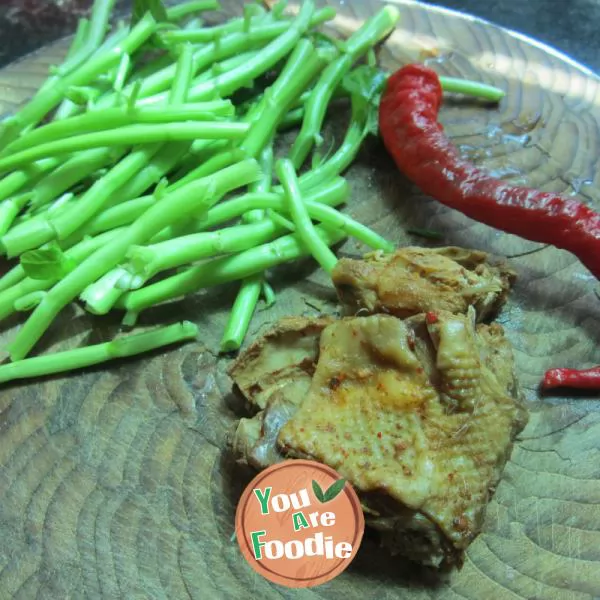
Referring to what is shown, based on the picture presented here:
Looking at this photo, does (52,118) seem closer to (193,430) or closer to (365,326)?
(193,430)

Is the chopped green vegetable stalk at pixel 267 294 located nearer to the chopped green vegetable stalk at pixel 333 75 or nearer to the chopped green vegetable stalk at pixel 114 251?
the chopped green vegetable stalk at pixel 114 251

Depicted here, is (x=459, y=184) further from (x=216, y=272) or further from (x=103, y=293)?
(x=103, y=293)

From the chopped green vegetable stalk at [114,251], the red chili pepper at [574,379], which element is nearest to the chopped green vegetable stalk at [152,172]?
the chopped green vegetable stalk at [114,251]

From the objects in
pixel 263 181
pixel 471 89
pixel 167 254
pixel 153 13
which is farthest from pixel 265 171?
pixel 471 89

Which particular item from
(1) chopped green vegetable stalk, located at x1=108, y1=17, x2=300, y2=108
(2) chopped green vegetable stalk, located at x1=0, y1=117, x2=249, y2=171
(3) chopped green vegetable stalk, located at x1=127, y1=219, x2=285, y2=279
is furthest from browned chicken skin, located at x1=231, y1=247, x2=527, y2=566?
(1) chopped green vegetable stalk, located at x1=108, y1=17, x2=300, y2=108

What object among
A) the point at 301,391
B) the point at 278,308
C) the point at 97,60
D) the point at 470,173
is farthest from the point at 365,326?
the point at 97,60
